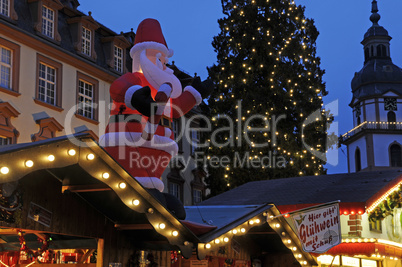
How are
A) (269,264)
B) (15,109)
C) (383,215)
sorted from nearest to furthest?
(269,264)
(383,215)
(15,109)

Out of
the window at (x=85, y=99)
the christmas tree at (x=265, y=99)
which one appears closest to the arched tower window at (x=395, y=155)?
the christmas tree at (x=265, y=99)

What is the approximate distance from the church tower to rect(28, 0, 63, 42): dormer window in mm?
43829

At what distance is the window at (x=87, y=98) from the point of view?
24688mm

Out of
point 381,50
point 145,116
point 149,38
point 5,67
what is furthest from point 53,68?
point 381,50

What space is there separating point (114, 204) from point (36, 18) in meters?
15.4

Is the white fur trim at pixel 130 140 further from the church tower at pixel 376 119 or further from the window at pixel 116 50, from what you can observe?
the church tower at pixel 376 119

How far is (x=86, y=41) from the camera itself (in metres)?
25.5

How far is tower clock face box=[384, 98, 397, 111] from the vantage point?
6320cm

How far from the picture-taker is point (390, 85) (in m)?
64.9

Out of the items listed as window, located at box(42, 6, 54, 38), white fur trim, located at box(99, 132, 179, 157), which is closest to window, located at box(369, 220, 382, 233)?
white fur trim, located at box(99, 132, 179, 157)

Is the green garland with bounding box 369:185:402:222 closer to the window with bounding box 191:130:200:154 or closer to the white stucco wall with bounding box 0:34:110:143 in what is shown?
the white stucco wall with bounding box 0:34:110:143

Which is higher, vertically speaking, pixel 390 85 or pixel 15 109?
pixel 390 85

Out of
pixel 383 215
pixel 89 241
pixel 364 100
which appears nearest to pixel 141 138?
pixel 89 241

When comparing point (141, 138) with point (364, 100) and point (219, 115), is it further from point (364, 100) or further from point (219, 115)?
point (364, 100)
